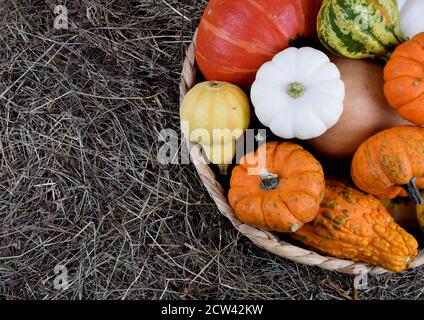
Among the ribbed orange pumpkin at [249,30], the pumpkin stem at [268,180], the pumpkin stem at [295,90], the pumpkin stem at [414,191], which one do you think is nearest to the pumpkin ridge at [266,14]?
the ribbed orange pumpkin at [249,30]

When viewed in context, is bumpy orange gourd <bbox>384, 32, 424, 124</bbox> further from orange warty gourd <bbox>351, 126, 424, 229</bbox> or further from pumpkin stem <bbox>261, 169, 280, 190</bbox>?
pumpkin stem <bbox>261, 169, 280, 190</bbox>

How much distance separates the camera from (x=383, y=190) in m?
1.60

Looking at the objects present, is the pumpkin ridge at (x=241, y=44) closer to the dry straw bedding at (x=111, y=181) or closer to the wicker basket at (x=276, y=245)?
the wicker basket at (x=276, y=245)

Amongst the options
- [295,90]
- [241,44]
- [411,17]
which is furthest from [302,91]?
[411,17]

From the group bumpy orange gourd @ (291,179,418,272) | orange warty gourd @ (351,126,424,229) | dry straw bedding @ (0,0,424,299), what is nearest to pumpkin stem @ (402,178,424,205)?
orange warty gourd @ (351,126,424,229)

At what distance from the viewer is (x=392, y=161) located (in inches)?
58.0

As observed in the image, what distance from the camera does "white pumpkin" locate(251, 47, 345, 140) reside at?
1515mm

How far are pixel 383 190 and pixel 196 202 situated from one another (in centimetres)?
70

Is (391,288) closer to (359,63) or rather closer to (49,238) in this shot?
(359,63)

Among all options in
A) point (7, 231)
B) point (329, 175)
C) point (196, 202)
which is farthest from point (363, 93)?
point (7, 231)

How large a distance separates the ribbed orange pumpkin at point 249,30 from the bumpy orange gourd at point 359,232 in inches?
19.3

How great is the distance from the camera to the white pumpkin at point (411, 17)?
5.21ft

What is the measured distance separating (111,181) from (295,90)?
2.79 ft

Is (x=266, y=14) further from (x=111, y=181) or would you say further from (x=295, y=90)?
(x=111, y=181)
